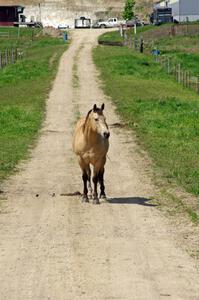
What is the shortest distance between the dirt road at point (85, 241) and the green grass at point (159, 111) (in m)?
0.82

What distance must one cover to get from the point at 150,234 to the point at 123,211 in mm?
1867

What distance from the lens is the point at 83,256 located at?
11.3m

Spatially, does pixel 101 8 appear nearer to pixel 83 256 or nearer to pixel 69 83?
pixel 69 83

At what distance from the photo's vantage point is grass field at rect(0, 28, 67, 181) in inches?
898

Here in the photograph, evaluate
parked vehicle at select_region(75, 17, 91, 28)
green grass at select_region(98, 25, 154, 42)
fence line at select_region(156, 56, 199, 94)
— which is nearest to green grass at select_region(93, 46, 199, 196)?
fence line at select_region(156, 56, 199, 94)

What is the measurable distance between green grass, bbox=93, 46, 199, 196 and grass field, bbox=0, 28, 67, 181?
298 cm

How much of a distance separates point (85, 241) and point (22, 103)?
2385 cm

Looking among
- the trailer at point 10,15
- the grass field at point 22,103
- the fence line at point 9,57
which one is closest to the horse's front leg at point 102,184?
the grass field at point 22,103

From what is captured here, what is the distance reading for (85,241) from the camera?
1216 centimetres


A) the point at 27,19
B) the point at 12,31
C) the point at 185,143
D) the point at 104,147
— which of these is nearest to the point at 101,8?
the point at 27,19

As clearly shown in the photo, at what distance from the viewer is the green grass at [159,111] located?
20.1 metres

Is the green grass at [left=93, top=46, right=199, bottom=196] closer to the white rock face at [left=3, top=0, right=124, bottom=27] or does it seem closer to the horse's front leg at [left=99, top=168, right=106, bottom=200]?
the horse's front leg at [left=99, top=168, right=106, bottom=200]

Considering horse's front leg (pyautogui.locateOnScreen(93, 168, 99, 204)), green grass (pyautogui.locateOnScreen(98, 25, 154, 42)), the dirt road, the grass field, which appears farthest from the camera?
green grass (pyautogui.locateOnScreen(98, 25, 154, 42))

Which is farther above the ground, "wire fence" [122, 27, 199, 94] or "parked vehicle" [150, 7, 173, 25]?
"parked vehicle" [150, 7, 173, 25]
